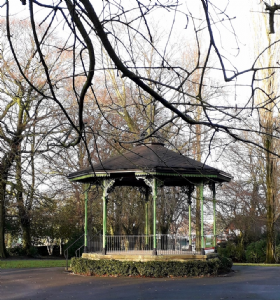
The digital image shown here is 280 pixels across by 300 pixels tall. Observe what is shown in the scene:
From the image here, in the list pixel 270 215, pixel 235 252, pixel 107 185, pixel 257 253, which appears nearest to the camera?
pixel 107 185

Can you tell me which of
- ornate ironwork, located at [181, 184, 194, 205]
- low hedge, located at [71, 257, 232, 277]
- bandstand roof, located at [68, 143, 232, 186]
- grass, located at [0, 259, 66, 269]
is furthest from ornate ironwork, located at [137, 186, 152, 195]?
low hedge, located at [71, 257, 232, 277]

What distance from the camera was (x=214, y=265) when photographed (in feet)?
55.8

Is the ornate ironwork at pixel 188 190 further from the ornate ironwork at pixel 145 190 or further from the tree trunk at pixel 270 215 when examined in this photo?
the tree trunk at pixel 270 215

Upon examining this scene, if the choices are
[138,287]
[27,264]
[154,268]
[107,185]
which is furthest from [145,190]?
[138,287]

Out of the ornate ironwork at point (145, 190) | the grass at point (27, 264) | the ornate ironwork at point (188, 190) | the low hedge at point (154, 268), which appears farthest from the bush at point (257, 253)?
the grass at point (27, 264)

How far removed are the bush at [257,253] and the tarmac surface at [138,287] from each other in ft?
26.4

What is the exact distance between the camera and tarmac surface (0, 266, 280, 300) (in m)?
11.9

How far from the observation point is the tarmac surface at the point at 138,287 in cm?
1187

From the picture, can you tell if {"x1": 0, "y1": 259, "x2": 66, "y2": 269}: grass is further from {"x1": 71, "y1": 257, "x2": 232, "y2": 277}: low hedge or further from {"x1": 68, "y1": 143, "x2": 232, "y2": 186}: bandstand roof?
{"x1": 71, "y1": 257, "x2": 232, "y2": 277}: low hedge

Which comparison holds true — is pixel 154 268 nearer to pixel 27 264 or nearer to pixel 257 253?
pixel 27 264

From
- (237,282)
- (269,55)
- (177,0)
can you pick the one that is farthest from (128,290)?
(269,55)

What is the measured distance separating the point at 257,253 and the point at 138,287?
1316 centimetres

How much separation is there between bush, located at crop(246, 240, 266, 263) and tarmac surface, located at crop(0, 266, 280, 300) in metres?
8.04

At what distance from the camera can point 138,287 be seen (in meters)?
13.6
